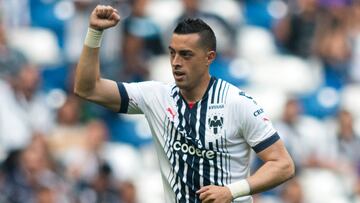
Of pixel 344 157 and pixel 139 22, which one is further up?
pixel 139 22

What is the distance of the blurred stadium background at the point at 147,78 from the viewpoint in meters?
13.0

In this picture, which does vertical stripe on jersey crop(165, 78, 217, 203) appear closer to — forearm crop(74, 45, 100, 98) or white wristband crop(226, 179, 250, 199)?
white wristband crop(226, 179, 250, 199)

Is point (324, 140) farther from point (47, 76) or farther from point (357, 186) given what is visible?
point (47, 76)

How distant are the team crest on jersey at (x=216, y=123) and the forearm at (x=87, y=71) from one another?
791 millimetres

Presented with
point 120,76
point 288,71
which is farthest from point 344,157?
point 120,76

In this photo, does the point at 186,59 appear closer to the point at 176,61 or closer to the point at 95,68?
the point at 176,61

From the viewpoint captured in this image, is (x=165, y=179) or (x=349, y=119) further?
(x=349, y=119)

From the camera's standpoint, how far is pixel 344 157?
1532 centimetres

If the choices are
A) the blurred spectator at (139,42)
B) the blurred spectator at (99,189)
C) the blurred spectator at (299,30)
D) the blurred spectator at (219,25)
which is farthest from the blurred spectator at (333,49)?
the blurred spectator at (99,189)

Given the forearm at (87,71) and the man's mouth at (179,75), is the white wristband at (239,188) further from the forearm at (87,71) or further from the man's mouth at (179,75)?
the forearm at (87,71)

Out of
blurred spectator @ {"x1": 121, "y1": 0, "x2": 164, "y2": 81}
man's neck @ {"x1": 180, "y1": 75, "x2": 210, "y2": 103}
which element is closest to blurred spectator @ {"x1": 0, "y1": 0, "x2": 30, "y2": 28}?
blurred spectator @ {"x1": 121, "y1": 0, "x2": 164, "y2": 81}

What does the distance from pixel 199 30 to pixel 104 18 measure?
617 mm

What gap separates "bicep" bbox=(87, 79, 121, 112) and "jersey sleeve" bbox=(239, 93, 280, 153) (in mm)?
852

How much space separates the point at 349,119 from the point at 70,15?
3.67 metres
